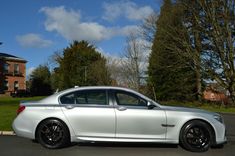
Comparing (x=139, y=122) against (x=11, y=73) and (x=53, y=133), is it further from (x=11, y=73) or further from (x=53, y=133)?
(x=11, y=73)

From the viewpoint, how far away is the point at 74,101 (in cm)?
1017

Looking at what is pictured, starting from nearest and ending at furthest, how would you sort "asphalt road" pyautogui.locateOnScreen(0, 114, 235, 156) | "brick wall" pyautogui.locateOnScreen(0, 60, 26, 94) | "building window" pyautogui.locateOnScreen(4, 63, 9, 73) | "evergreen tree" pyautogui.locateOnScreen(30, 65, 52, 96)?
"asphalt road" pyautogui.locateOnScreen(0, 114, 235, 156) < "brick wall" pyautogui.locateOnScreen(0, 60, 26, 94) < "building window" pyautogui.locateOnScreen(4, 63, 9, 73) < "evergreen tree" pyautogui.locateOnScreen(30, 65, 52, 96)

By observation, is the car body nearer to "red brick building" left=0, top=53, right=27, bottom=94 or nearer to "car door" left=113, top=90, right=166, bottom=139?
"car door" left=113, top=90, right=166, bottom=139

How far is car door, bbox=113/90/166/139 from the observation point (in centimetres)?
980

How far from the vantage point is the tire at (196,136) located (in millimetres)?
9922

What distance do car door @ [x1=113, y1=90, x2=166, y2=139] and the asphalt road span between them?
390 mm

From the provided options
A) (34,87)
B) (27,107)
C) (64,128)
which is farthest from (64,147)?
(34,87)

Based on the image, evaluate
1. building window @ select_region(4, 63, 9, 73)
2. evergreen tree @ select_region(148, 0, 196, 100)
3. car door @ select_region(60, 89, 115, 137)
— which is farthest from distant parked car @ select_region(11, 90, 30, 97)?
car door @ select_region(60, 89, 115, 137)

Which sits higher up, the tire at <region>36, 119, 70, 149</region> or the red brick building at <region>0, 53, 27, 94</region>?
the red brick building at <region>0, 53, 27, 94</region>

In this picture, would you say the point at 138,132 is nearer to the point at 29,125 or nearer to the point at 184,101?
the point at 29,125

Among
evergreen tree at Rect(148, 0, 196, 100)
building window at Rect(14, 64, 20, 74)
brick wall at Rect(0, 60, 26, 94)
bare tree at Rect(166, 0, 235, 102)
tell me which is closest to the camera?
bare tree at Rect(166, 0, 235, 102)

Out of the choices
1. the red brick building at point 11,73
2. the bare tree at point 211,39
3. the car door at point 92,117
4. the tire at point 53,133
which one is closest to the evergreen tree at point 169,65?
the bare tree at point 211,39

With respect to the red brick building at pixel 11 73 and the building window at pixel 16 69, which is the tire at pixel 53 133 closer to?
the red brick building at pixel 11 73

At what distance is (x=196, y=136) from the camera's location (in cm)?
1000
